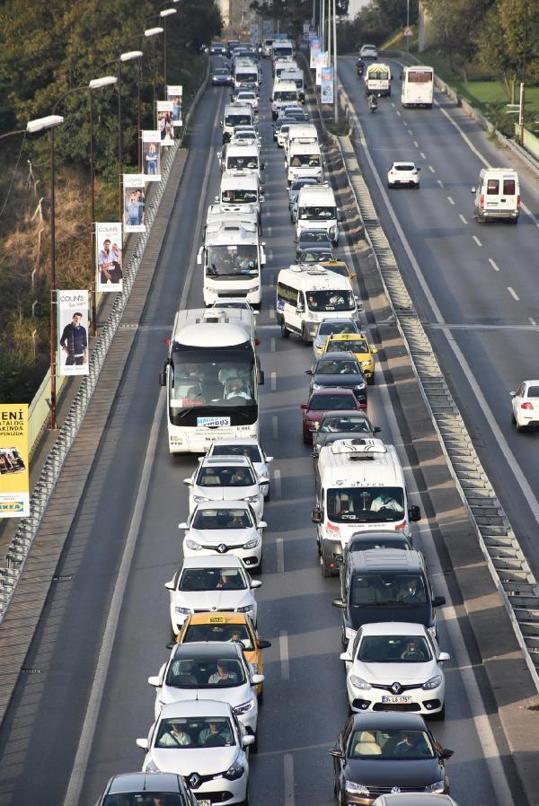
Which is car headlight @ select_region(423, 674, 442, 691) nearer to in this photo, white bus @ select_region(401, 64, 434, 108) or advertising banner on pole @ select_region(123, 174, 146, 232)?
advertising banner on pole @ select_region(123, 174, 146, 232)

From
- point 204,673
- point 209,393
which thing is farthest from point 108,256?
point 204,673

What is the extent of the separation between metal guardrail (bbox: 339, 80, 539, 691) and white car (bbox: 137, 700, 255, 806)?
5.81 metres

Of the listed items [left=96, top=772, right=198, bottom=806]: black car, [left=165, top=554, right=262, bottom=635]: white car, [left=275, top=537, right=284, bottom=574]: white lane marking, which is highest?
[left=96, top=772, right=198, bottom=806]: black car

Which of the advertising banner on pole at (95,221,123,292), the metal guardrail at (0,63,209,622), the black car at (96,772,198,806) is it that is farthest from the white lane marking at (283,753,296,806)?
the advertising banner on pole at (95,221,123,292)

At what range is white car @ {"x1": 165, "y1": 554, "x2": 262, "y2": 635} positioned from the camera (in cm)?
3056

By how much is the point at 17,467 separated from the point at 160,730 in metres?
9.34

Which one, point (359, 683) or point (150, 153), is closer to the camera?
point (359, 683)

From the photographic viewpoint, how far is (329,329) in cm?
5344

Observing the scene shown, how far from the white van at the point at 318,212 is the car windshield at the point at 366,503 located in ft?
127

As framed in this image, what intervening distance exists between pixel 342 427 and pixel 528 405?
19.8ft

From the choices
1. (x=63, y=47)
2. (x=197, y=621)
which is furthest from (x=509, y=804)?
(x=63, y=47)

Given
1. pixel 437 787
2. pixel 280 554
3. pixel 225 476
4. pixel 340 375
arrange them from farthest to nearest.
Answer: pixel 340 375, pixel 225 476, pixel 280 554, pixel 437 787

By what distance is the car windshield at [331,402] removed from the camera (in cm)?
4500

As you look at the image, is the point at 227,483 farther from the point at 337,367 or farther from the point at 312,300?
the point at 312,300
